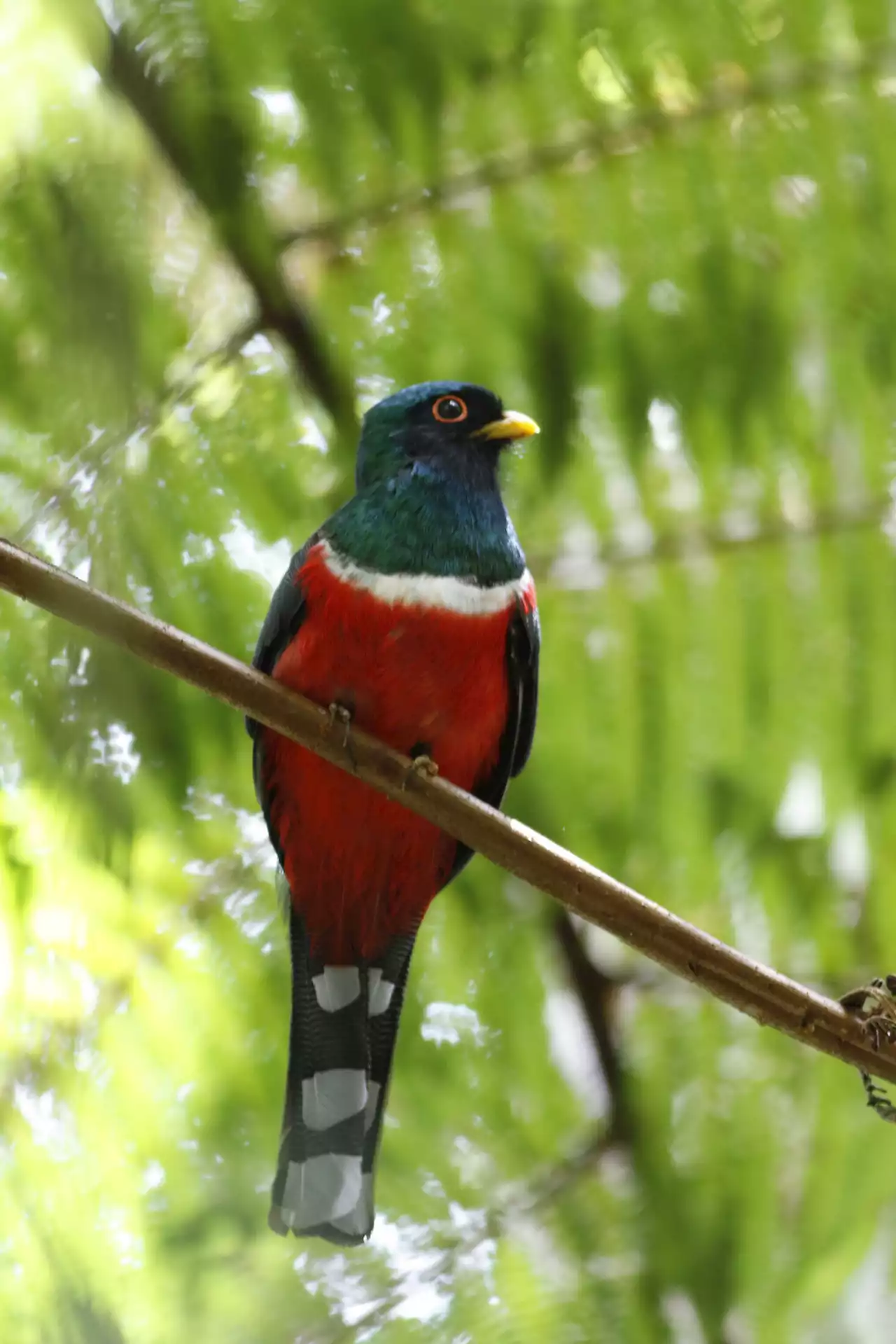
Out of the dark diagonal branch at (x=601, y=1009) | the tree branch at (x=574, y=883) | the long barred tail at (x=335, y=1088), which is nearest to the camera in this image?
the tree branch at (x=574, y=883)

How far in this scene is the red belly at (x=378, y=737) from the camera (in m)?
1.90

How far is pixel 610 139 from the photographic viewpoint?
2.18 metres

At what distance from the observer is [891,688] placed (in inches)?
89.4

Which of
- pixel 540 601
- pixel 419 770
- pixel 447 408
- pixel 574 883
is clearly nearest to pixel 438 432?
pixel 447 408

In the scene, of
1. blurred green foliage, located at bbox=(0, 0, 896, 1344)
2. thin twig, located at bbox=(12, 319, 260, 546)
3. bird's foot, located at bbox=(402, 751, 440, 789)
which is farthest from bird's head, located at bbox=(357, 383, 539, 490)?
bird's foot, located at bbox=(402, 751, 440, 789)

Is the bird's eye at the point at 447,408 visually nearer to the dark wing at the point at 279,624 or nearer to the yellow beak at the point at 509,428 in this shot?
the yellow beak at the point at 509,428

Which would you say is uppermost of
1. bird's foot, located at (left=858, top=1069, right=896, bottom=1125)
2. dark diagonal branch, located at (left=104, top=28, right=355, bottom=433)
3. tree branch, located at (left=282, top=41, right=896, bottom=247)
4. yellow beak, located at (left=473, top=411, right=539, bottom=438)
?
tree branch, located at (left=282, top=41, right=896, bottom=247)

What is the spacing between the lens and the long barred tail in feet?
5.74

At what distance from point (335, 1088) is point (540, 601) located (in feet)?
2.78

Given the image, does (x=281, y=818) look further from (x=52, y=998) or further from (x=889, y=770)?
(x=889, y=770)

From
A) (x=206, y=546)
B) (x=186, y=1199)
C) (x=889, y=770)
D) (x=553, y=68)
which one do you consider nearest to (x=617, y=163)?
(x=553, y=68)

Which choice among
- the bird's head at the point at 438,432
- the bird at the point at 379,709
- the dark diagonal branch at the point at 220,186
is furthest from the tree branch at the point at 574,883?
the dark diagonal branch at the point at 220,186

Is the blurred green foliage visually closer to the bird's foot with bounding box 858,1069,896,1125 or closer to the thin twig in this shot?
the thin twig

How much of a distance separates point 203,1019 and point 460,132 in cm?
137
